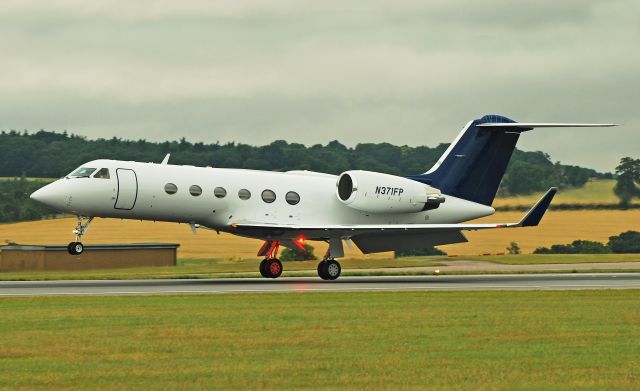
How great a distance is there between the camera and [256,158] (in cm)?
7838

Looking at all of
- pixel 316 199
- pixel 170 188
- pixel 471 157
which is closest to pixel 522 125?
pixel 471 157

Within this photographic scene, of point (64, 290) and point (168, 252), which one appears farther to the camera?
point (168, 252)

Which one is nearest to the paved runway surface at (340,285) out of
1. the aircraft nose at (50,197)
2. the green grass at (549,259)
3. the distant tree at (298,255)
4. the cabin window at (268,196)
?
the aircraft nose at (50,197)

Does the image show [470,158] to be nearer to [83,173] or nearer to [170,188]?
[170,188]

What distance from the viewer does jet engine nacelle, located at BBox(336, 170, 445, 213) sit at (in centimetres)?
3947

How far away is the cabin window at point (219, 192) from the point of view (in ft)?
121

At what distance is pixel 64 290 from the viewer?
104 feet

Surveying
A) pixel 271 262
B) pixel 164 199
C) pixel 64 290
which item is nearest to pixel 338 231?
pixel 271 262

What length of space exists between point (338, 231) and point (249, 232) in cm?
303

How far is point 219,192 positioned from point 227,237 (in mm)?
30133

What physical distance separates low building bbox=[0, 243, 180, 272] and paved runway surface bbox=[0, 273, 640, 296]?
706 inches

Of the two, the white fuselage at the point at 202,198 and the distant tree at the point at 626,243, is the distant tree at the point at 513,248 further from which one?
the white fuselage at the point at 202,198

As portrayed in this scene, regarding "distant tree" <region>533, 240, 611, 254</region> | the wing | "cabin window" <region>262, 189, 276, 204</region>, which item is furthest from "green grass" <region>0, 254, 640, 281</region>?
"cabin window" <region>262, 189, 276, 204</region>

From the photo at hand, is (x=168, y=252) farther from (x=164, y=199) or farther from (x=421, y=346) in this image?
(x=421, y=346)
